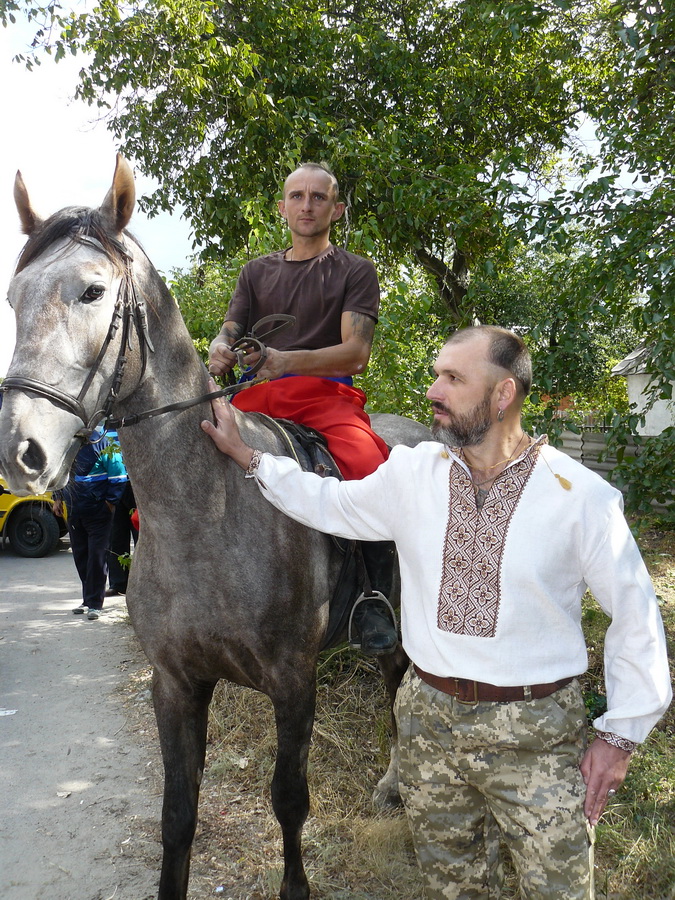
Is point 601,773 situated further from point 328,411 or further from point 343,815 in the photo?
point 343,815

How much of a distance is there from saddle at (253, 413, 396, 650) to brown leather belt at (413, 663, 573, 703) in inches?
36.7

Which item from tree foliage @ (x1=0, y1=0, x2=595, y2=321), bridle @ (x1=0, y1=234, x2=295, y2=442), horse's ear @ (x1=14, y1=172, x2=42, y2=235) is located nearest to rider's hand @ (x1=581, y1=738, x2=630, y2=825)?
bridle @ (x1=0, y1=234, x2=295, y2=442)

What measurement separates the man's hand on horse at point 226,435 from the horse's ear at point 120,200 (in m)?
0.69

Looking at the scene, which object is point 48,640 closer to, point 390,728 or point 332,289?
point 390,728

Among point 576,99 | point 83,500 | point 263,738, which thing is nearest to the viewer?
point 263,738

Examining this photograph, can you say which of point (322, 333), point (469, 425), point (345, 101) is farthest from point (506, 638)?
point (345, 101)

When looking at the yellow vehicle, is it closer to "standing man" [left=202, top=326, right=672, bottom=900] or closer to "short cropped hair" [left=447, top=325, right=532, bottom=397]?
"standing man" [left=202, top=326, right=672, bottom=900]

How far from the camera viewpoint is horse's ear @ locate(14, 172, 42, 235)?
87.3 inches

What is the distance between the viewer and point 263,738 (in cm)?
436

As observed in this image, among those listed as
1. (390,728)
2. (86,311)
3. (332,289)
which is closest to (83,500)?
(390,728)

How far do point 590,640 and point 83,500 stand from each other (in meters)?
5.06

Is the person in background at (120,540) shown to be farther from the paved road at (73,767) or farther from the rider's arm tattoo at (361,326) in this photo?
the rider's arm tattoo at (361,326)

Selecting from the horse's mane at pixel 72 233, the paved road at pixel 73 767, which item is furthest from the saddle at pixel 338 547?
the paved road at pixel 73 767

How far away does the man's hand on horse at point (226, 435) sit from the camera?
2.47 metres
